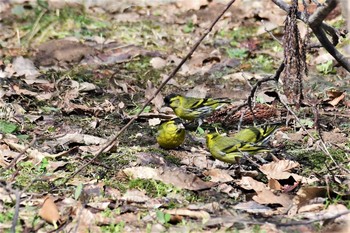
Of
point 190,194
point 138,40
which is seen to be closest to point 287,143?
point 190,194

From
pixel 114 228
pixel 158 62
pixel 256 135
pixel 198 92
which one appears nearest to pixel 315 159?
pixel 256 135

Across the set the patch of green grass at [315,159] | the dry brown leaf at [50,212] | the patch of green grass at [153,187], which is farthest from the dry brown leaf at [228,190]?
the dry brown leaf at [50,212]

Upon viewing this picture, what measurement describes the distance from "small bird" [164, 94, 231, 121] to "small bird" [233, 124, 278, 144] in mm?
1087

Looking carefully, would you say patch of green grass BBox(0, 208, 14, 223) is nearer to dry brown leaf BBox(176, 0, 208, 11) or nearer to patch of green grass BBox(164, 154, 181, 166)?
patch of green grass BBox(164, 154, 181, 166)

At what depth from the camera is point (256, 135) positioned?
5664mm

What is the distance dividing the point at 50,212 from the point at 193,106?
115 inches

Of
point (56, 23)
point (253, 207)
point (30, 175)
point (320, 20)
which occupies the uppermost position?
point (320, 20)

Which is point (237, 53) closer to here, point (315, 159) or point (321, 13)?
point (315, 159)

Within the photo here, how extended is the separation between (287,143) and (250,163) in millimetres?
661

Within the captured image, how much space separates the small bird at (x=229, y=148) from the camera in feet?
17.6

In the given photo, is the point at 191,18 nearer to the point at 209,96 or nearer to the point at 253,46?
the point at 253,46

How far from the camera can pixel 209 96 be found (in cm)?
776

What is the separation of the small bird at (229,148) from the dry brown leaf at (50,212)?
155 cm

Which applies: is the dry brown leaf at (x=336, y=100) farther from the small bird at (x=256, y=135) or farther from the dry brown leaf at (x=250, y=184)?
the dry brown leaf at (x=250, y=184)
